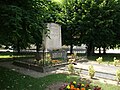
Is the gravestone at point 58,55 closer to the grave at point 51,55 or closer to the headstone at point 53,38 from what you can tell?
the grave at point 51,55

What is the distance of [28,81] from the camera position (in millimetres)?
11516

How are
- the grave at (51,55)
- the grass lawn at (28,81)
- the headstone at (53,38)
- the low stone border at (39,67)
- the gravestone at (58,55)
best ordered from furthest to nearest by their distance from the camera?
the headstone at (53,38), the gravestone at (58,55), the grave at (51,55), the low stone border at (39,67), the grass lawn at (28,81)

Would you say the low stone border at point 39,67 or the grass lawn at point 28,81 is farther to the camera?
the low stone border at point 39,67

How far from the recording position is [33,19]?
419 inches

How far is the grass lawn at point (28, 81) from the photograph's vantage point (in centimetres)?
1027

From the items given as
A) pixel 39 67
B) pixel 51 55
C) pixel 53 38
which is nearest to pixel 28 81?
pixel 39 67

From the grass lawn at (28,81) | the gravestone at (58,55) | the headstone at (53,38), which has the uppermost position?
the headstone at (53,38)

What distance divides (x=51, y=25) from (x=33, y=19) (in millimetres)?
7669

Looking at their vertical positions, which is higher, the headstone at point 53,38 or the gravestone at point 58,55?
the headstone at point 53,38

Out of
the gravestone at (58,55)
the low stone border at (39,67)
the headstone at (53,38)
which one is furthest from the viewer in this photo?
the headstone at (53,38)

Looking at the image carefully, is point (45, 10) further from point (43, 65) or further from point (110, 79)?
point (110, 79)

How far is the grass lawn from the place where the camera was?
33.7 feet

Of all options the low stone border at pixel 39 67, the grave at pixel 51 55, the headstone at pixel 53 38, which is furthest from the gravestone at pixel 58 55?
the low stone border at pixel 39 67

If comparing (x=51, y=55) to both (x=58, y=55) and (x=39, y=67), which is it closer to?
(x=58, y=55)
